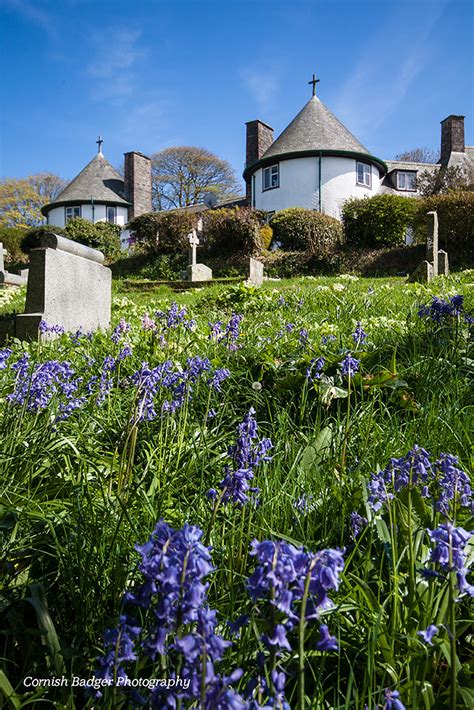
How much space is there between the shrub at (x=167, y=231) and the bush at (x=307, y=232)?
4.23 meters

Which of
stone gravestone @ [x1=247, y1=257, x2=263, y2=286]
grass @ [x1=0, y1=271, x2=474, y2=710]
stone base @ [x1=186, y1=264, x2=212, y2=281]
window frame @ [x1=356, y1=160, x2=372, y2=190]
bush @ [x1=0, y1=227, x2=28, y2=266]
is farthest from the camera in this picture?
bush @ [x1=0, y1=227, x2=28, y2=266]

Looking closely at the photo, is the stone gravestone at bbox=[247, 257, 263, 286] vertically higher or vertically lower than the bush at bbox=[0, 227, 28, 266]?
lower

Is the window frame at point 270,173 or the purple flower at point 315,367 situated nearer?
the purple flower at point 315,367

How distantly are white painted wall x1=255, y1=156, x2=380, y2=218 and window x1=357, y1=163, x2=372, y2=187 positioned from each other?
50 centimetres

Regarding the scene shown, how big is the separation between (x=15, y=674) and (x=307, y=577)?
108 cm

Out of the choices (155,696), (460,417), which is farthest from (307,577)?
(460,417)

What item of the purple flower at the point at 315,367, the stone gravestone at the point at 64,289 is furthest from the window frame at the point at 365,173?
the purple flower at the point at 315,367

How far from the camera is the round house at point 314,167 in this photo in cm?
3400

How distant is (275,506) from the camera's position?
203cm

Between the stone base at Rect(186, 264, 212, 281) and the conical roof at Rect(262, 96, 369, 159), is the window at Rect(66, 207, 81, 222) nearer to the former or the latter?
the conical roof at Rect(262, 96, 369, 159)

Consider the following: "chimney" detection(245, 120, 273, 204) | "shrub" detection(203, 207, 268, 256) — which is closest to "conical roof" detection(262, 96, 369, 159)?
"chimney" detection(245, 120, 273, 204)

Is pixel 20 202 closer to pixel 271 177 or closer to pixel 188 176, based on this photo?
pixel 188 176

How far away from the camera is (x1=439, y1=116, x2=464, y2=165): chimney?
40.3 metres

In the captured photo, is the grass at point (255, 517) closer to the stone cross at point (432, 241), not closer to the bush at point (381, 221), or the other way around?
the stone cross at point (432, 241)
